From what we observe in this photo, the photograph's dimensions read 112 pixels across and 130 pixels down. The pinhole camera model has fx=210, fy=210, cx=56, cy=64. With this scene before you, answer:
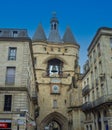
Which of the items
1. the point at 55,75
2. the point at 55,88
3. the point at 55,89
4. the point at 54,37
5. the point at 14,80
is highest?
the point at 54,37

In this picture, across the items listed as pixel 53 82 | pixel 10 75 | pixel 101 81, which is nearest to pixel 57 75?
pixel 53 82

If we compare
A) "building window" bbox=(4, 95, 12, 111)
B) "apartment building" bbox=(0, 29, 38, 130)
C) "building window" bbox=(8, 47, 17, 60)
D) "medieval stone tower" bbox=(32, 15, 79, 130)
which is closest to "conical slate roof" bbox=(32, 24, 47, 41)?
"medieval stone tower" bbox=(32, 15, 79, 130)

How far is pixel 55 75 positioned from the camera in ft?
163

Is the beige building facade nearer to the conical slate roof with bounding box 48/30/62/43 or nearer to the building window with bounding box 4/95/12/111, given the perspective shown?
the building window with bounding box 4/95/12/111

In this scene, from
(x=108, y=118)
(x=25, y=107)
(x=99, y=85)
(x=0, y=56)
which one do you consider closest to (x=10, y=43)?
(x=0, y=56)

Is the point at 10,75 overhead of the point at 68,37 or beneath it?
beneath

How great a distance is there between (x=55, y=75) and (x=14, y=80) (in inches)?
1087

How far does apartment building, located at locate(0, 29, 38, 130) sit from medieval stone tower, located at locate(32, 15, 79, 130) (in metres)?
19.0

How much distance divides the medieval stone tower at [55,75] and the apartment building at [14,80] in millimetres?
18986

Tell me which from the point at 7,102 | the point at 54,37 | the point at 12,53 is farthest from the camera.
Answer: the point at 54,37

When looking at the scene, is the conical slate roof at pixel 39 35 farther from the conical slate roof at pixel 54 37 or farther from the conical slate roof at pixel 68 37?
the conical slate roof at pixel 68 37

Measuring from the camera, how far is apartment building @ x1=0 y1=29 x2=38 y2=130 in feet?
69.4

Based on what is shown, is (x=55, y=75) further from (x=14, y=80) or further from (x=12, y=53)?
(x=14, y=80)

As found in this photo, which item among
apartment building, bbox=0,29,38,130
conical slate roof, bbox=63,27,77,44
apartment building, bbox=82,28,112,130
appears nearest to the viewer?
apartment building, bbox=0,29,38,130
